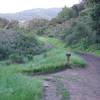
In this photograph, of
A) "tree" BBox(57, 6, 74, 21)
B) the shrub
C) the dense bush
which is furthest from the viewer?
"tree" BBox(57, 6, 74, 21)

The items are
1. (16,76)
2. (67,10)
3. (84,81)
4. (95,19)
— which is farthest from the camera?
(67,10)

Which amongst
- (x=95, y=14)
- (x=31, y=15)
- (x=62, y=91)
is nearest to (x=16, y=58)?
(x=95, y=14)

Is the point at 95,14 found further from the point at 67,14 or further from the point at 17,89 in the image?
the point at 67,14

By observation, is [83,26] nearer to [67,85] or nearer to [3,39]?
[3,39]

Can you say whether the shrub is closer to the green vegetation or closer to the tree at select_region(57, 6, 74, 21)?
the green vegetation

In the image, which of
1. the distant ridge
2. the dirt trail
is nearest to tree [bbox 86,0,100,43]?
the dirt trail

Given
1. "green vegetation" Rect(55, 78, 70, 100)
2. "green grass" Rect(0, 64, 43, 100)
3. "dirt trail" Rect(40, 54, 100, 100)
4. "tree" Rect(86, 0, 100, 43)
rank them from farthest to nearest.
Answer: "tree" Rect(86, 0, 100, 43)
"dirt trail" Rect(40, 54, 100, 100)
"green vegetation" Rect(55, 78, 70, 100)
"green grass" Rect(0, 64, 43, 100)

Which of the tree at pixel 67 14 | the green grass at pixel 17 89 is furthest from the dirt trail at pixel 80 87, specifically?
the tree at pixel 67 14

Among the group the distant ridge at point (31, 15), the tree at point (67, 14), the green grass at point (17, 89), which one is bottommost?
the distant ridge at point (31, 15)

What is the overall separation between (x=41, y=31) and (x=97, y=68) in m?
40.1

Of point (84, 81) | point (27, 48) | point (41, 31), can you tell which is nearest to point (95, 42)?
point (27, 48)

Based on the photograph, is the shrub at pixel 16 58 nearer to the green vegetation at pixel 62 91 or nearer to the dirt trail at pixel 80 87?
the dirt trail at pixel 80 87

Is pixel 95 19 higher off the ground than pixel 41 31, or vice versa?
pixel 95 19

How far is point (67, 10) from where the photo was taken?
5931 cm
